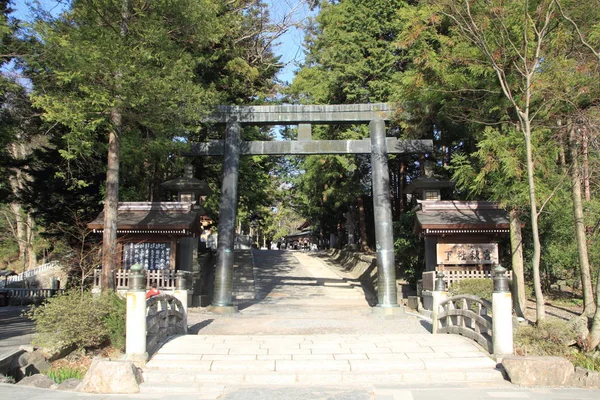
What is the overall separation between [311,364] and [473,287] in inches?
320

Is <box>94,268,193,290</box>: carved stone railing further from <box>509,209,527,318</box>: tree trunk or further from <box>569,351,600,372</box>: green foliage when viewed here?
<box>569,351,600,372</box>: green foliage

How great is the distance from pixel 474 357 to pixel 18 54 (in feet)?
40.1

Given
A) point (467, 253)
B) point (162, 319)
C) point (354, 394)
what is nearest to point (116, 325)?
point (162, 319)

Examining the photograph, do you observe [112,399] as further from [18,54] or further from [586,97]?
[586,97]

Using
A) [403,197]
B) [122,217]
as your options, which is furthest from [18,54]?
[403,197]

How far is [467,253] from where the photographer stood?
1580 cm

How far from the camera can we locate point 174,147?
44.9 feet

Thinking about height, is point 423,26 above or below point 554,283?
above

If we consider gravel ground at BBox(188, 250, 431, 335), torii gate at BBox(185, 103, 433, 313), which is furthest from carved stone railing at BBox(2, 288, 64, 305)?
torii gate at BBox(185, 103, 433, 313)

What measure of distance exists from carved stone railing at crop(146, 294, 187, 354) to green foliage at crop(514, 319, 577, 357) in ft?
21.3

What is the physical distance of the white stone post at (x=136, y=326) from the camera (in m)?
7.44

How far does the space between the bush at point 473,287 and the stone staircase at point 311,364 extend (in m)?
5.19

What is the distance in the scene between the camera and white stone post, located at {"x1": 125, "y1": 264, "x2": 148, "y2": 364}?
7.44 m

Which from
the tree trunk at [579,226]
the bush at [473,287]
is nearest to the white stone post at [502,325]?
the tree trunk at [579,226]
